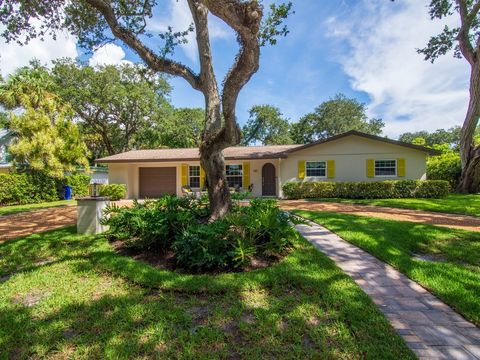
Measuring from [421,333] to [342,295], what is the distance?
80 cm

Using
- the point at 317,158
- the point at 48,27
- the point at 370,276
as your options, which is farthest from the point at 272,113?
the point at 370,276

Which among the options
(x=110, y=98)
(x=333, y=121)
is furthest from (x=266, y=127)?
(x=110, y=98)

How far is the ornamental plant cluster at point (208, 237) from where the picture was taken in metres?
3.80

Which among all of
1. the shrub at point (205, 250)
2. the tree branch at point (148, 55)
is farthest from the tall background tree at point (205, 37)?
the shrub at point (205, 250)

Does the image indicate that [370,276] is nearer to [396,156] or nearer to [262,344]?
[262,344]

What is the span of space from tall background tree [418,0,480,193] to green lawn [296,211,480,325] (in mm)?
10381

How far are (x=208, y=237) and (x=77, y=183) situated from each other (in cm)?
1608

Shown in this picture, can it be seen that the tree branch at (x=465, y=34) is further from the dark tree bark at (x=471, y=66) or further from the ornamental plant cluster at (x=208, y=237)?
the ornamental plant cluster at (x=208, y=237)

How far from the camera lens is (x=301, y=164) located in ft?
50.0

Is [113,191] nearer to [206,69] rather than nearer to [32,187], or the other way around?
[32,187]

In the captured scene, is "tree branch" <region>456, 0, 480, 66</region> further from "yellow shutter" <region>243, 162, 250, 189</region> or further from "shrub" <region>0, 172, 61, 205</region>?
"shrub" <region>0, 172, 61, 205</region>

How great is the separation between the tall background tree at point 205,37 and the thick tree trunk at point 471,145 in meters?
11.9

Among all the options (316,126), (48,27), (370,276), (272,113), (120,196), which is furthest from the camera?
(316,126)

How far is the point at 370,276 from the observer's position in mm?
3574
